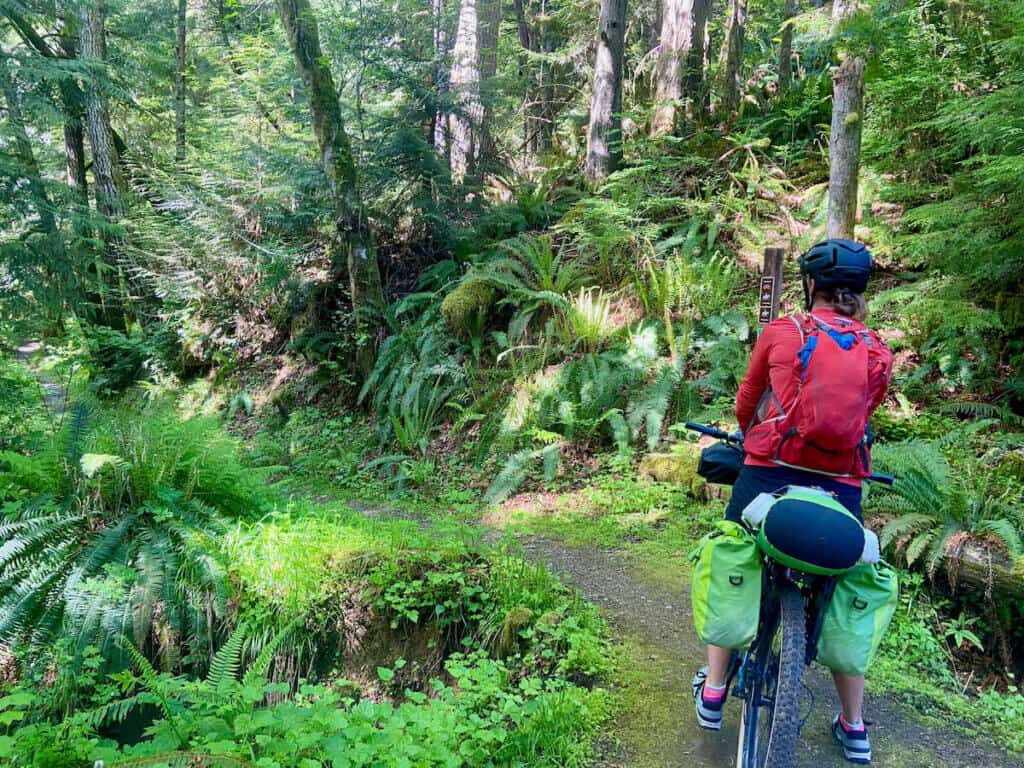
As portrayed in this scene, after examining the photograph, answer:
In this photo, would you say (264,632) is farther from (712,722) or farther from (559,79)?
(559,79)

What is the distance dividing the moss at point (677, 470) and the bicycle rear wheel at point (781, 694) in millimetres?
3735

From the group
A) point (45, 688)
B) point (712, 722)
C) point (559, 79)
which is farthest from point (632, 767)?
point (559, 79)

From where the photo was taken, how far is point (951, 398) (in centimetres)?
611

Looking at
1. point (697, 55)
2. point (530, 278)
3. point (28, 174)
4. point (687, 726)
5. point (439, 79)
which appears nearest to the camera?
point (687, 726)

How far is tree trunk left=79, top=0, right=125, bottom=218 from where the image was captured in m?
12.3

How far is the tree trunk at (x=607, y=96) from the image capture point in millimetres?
10969

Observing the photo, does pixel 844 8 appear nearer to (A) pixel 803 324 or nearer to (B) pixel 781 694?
(A) pixel 803 324

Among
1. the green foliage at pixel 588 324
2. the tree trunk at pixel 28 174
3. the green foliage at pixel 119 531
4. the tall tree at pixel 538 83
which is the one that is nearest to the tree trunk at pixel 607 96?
the tall tree at pixel 538 83

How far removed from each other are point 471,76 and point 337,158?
3.36 metres

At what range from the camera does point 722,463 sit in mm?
2805

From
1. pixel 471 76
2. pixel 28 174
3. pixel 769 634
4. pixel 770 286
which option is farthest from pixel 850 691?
pixel 471 76

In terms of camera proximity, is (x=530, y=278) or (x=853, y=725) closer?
(x=853, y=725)

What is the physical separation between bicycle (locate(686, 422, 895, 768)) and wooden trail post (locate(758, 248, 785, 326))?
9.51 ft

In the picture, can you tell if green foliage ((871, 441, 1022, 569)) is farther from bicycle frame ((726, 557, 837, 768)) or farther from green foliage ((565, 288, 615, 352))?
green foliage ((565, 288, 615, 352))
